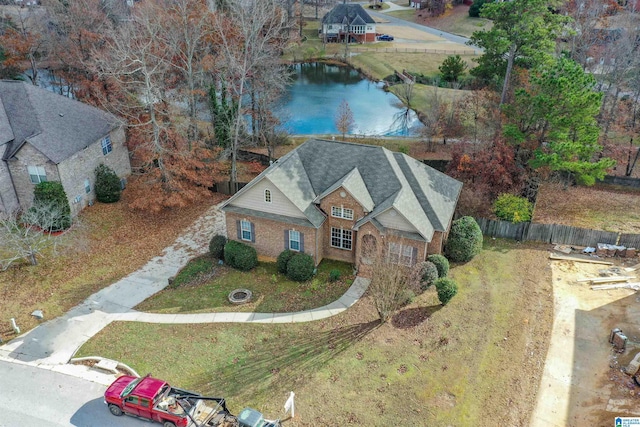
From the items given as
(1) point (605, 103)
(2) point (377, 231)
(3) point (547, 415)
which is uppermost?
(1) point (605, 103)

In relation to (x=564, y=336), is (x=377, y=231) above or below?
above

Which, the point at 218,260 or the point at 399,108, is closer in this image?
the point at 218,260

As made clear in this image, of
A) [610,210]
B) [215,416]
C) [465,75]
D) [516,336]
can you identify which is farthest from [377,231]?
[465,75]

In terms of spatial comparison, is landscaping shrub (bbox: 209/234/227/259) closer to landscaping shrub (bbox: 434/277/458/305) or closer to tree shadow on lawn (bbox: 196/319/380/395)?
tree shadow on lawn (bbox: 196/319/380/395)

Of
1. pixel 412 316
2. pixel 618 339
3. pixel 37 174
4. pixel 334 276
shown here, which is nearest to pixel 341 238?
pixel 334 276

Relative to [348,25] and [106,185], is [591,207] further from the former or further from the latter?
[348,25]

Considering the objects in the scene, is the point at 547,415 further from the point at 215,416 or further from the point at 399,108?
the point at 399,108
